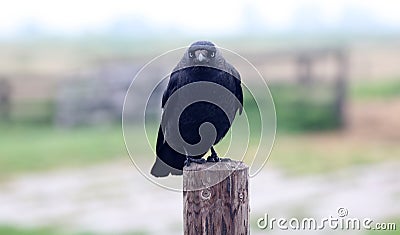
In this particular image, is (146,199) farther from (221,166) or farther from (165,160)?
(221,166)

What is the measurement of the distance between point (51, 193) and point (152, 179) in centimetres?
687

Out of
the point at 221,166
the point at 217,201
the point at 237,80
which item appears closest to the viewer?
the point at 217,201

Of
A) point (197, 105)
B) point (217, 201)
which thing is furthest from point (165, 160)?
point (217, 201)

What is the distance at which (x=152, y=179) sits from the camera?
11.1 ft

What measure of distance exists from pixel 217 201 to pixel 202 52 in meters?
1.00

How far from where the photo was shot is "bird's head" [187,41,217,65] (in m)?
3.81

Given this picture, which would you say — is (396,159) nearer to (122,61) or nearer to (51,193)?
(51,193)

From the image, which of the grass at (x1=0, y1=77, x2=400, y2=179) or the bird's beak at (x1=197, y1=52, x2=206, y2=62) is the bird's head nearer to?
the bird's beak at (x1=197, y1=52, x2=206, y2=62)

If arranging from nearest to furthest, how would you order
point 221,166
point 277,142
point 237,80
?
point 221,166 < point 237,80 < point 277,142

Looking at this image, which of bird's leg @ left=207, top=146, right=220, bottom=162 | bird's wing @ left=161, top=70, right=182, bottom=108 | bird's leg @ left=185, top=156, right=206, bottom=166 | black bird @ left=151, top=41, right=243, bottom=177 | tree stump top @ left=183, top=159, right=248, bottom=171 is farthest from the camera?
bird's wing @ left=161, top=70, right=182, bottom=108

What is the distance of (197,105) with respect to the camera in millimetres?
3877

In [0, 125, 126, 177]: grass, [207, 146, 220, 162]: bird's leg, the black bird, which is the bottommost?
[207, 146, 220, 162]: bird's leg

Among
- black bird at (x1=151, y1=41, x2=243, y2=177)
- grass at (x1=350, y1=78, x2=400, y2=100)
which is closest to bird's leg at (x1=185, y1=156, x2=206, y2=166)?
black bird at (x1=151, y1=41, x2=243, y2=177)

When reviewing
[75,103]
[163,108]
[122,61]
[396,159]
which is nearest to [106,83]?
[75,103]
